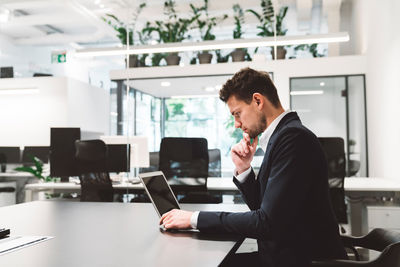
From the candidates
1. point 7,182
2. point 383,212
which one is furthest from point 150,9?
point 383,212

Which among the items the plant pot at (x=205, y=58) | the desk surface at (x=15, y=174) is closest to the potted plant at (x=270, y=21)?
the plant pot at (x=205, y=58)

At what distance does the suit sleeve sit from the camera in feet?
4.03

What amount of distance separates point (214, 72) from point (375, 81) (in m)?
2.34

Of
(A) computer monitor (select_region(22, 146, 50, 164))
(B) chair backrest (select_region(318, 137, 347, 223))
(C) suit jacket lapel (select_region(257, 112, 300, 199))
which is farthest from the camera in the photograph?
(A) computer monitor (select_region(22, 146, 50, 164))

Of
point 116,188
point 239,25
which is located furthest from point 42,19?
point 116,188

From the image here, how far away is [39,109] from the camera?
6414 millimetres

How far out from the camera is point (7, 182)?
22.1ft

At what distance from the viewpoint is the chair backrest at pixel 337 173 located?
3.31 meters

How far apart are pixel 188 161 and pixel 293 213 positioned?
2.70 meters

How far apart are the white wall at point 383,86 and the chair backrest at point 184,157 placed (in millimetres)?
2021

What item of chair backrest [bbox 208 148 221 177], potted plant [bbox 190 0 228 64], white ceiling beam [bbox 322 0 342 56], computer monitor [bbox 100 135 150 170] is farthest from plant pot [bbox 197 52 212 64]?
computer monitor [bbox 100 135 150 170]

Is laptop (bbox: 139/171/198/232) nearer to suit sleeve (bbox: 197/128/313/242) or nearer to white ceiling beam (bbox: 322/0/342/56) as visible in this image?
suit sleeve (bbox: 197/128/313/242)

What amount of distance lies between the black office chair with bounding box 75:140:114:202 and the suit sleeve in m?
2.86

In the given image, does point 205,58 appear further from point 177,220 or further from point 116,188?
point 177,220
